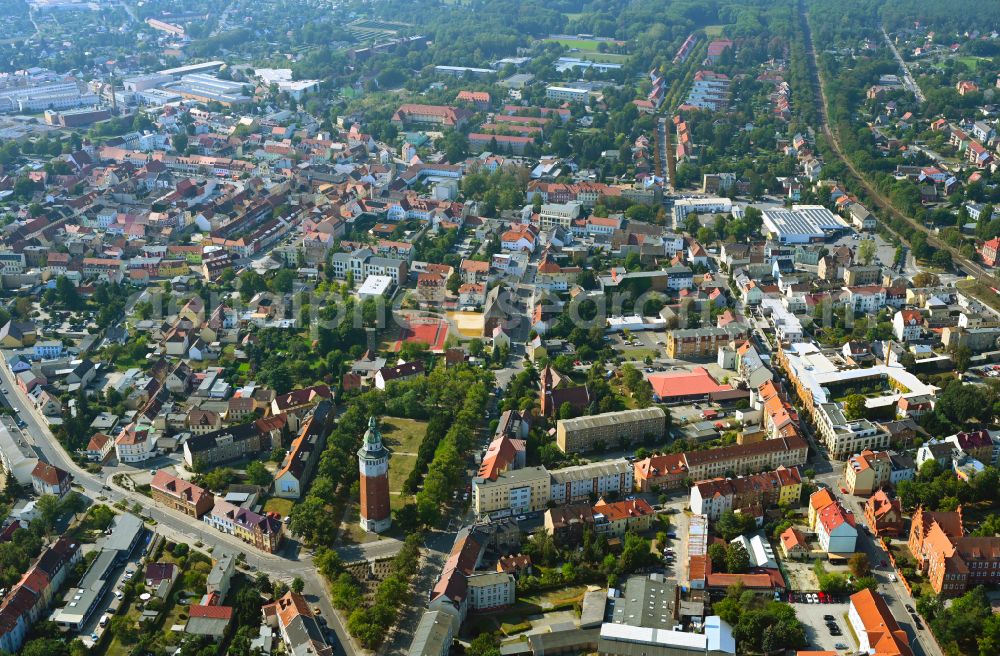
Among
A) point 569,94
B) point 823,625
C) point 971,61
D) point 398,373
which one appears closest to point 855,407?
point 823,625

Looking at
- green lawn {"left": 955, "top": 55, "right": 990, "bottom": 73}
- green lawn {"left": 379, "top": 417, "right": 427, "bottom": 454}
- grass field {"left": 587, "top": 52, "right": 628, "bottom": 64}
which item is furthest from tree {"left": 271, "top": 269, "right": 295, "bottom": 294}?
green lawn {"left": 955, "top": 55, "right": 990, "bottom": 73}

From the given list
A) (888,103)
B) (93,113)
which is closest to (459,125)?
(93,113)

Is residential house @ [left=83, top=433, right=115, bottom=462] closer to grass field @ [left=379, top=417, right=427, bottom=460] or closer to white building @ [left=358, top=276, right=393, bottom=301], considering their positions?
grass field @ [left=379, top=417, right=427, bottom=460]

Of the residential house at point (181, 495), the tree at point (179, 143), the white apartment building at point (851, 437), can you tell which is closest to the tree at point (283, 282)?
the residential house at point (181, 495)

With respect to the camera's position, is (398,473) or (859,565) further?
(398,473)

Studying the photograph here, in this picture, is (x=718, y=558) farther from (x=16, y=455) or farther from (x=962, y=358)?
Result: (x=16, y=455)

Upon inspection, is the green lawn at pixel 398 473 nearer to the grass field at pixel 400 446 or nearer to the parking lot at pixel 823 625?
the grass field at pixel 400 446
